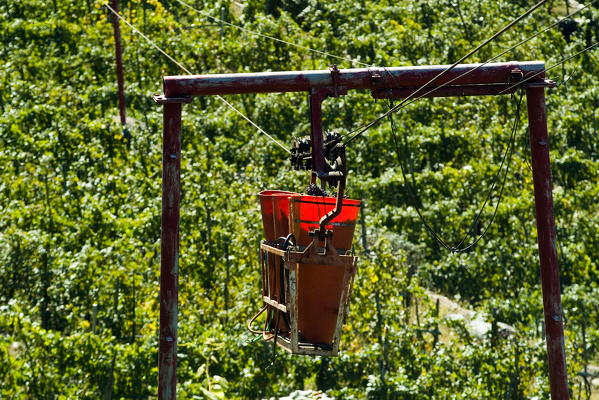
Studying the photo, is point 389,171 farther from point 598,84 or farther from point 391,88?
point 391,88

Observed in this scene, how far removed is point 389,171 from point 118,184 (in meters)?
6.40

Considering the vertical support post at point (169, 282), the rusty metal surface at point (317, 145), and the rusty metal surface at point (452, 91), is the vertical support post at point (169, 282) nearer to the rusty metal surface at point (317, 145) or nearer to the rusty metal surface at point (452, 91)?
the rusty metal surface at point (317, 145)

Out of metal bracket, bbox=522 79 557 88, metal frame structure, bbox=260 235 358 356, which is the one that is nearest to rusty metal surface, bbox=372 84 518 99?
metal bracket, bbox=522 79 557 88

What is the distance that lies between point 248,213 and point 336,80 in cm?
1060

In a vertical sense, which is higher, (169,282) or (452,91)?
(452,91)

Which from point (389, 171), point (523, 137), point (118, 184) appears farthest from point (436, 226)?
point (118, 184)

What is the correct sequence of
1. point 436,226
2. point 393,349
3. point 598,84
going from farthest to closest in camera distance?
point 598,84 < point 436,226 < point 393,349

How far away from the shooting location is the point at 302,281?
785 cm

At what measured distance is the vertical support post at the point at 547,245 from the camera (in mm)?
8242

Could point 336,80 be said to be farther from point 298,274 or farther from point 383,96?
point 298,274

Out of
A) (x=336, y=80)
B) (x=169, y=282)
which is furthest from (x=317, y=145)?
(x=169, y=282)

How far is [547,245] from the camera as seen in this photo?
830 cm

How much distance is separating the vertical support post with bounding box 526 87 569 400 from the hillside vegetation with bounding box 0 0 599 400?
4006 millimetres

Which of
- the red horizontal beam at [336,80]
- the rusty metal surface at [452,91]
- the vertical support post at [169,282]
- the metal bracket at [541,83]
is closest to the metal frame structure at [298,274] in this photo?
the vertical support post at [169,282]
